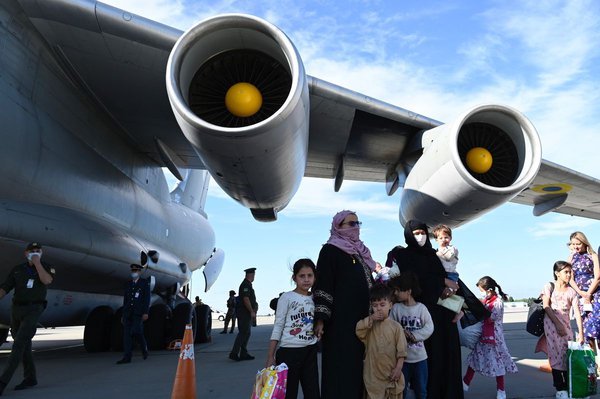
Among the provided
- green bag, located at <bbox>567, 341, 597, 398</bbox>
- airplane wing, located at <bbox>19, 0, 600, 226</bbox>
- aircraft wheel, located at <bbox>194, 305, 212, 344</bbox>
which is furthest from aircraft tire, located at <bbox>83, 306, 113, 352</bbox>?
green bag, located at <bbox>567, 341, 597, 398</bbox>

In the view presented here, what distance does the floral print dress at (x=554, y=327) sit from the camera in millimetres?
4254

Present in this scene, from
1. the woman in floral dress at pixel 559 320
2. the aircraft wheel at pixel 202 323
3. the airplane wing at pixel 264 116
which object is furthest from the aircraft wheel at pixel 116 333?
the woman in floral dress at pixel 559 320

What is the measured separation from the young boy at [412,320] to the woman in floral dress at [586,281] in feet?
Result: 7.20

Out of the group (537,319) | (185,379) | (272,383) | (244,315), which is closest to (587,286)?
(537,319)

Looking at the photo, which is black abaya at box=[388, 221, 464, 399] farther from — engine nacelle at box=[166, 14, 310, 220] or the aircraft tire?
the aircraft tire

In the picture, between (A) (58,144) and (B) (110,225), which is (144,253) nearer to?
(B) (110,225)

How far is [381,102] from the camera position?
5.84 m

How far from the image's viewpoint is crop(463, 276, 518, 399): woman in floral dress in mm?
4150

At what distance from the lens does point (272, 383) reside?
2666mm

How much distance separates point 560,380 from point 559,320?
535mm

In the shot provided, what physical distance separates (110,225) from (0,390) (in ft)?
11.1

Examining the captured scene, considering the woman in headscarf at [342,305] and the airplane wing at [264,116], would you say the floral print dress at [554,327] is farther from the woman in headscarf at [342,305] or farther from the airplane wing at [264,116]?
the woman in headscarf at [342,305]

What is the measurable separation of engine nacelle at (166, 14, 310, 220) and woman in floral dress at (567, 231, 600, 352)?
2.97m

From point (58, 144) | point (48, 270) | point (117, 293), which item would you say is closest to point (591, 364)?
point (48, 270)
